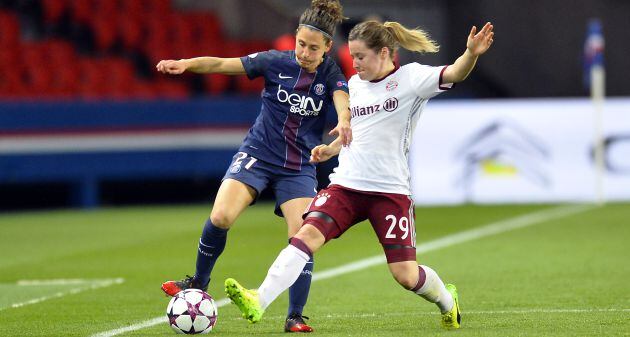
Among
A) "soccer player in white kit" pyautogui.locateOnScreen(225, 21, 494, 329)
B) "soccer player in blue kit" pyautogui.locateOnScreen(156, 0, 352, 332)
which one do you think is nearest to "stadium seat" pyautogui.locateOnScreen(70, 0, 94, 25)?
"soccer player in blue kit" pyautogui.locateOnScreen(156, 0, 352, 332)

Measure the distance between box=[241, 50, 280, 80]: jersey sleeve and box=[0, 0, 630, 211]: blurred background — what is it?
434 inches

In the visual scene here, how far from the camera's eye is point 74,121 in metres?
20.0

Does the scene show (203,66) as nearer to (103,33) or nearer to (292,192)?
(292,192)

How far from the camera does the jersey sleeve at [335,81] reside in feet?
28.2

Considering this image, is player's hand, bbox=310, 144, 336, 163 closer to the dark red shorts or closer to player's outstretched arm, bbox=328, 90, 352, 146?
player's outstretched arm, bbox=328, 90, 352, 146

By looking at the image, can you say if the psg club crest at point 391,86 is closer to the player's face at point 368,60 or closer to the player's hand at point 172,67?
the player's face at point 368,60

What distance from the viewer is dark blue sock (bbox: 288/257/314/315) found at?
8.31 meters

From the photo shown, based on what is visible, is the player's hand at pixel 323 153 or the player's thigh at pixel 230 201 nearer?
the player's hand at pixel 323 153

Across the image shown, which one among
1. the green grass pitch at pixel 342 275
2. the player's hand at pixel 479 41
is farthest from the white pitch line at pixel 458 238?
the player's hand at pixel 479 41

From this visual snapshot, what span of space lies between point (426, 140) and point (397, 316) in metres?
11.7

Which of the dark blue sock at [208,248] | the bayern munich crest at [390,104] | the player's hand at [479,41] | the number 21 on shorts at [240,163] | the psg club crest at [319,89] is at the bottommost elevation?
the dark blue sock at [208,248]

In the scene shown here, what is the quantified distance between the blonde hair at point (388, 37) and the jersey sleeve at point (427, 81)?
4.9 inches

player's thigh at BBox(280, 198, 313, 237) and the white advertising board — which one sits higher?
player's thigh at BBox(280, 198, 313, 237)

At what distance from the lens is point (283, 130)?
886 centimetres
